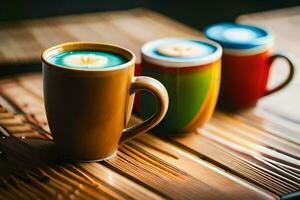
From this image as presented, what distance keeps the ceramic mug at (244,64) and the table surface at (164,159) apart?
0.03 m

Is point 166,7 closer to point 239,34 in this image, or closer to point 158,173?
point 239,34

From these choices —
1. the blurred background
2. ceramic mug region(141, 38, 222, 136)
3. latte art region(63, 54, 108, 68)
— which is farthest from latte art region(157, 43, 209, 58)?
the blurred background

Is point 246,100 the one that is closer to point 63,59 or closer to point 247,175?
point 247,175

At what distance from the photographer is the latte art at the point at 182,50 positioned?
0.68 m

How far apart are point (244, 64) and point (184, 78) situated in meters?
0.15

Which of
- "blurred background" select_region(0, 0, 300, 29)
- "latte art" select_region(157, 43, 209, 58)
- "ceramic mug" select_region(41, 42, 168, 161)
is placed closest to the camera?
"ceramic mug" select_region(41, 42, 168, 161)

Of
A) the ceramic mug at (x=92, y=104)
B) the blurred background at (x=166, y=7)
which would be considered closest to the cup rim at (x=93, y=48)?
the ceramic mug at (x=92, y=104)

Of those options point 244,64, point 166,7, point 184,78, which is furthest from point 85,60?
point 166,7

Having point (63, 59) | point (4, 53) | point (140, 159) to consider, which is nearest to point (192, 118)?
point (140, 159)

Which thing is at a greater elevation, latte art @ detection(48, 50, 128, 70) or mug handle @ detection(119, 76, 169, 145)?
latte art @ detection(48, 50, 128, 70)

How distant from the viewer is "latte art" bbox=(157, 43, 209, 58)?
0.68 meters

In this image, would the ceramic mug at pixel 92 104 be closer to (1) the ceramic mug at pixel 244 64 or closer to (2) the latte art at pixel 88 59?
(2) the latte art at pixel 88 59

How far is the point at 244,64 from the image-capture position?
0.76 m

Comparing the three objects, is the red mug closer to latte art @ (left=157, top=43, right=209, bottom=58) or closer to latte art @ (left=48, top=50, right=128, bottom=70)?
latte art @ (left=157, top=43, right=209, bottom=58)
